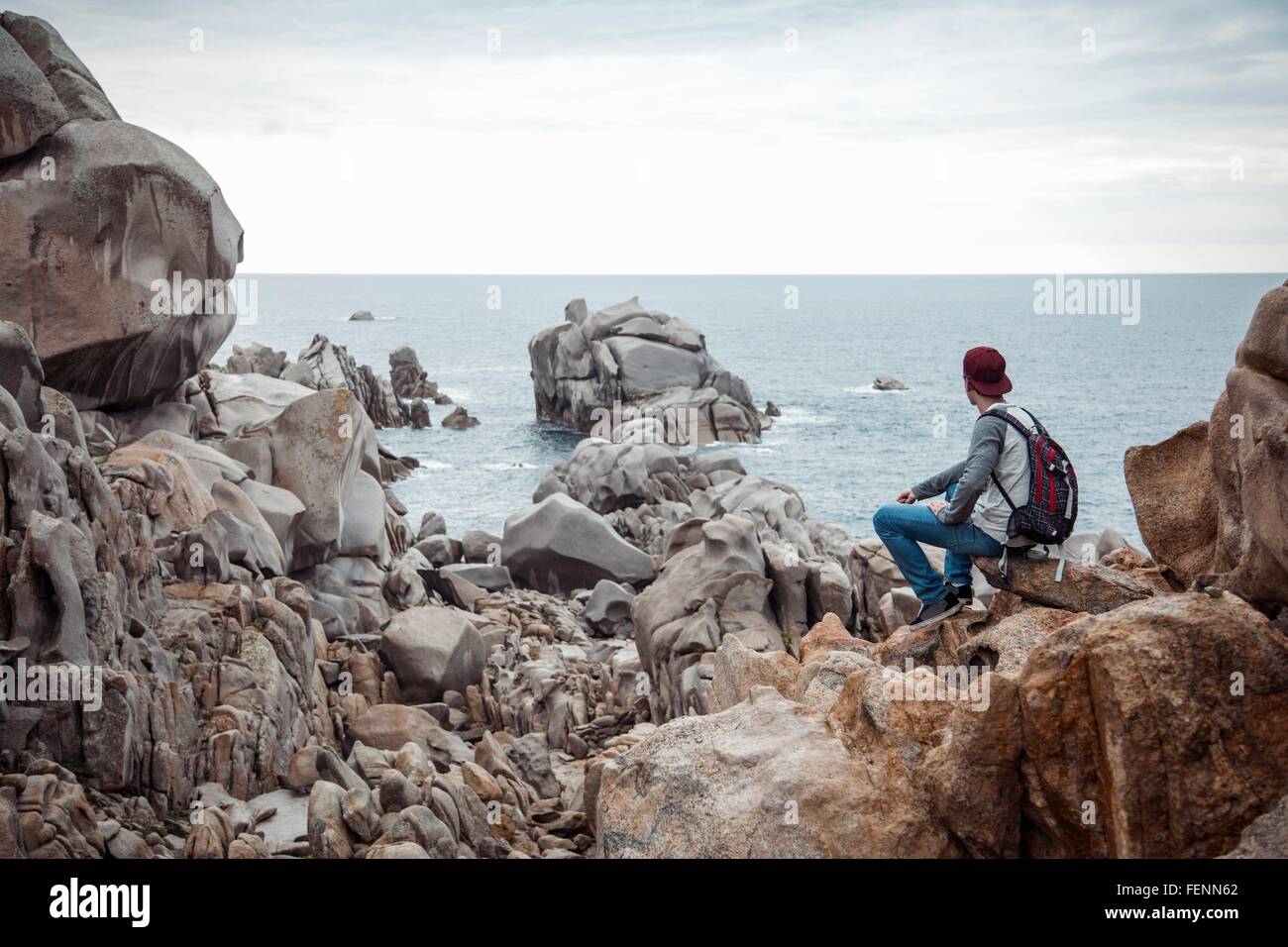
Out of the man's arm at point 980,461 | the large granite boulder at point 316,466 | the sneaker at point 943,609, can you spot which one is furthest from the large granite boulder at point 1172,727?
the large granite boulder at point 316,466

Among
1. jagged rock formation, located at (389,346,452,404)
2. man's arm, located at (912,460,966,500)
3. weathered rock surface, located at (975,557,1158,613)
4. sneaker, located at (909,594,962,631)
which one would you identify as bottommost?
sneaker, located at (909,594,962,631)

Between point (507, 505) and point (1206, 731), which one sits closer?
point (1206, 731)

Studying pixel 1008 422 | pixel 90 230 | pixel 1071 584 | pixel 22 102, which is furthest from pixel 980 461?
pixel 22 102

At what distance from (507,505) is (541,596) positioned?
1010 inches

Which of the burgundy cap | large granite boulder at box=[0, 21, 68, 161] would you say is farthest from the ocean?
large granite boulder at box=[0, 21, 68, 161]

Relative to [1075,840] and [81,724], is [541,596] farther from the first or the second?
[1075,840]

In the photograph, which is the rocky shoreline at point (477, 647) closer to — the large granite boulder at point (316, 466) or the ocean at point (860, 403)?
the large granite boulder at point (316, 466)

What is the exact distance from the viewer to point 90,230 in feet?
75.6

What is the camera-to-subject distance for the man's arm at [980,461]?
10508 millimetres

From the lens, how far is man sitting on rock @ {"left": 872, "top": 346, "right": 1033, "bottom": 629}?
10562mm

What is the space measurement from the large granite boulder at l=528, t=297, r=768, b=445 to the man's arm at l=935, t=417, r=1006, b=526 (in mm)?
64727

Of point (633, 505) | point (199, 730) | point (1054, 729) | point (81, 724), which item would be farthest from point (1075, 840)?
point (633, 505)

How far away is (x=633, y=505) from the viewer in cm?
5022

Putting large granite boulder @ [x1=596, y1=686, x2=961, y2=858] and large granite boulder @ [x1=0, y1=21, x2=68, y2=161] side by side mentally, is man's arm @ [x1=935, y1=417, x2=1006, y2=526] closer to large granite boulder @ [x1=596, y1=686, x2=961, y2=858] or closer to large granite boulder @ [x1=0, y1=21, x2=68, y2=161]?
large granite boulder @ [x1=596, y1=686, x2=961, y2=858]
